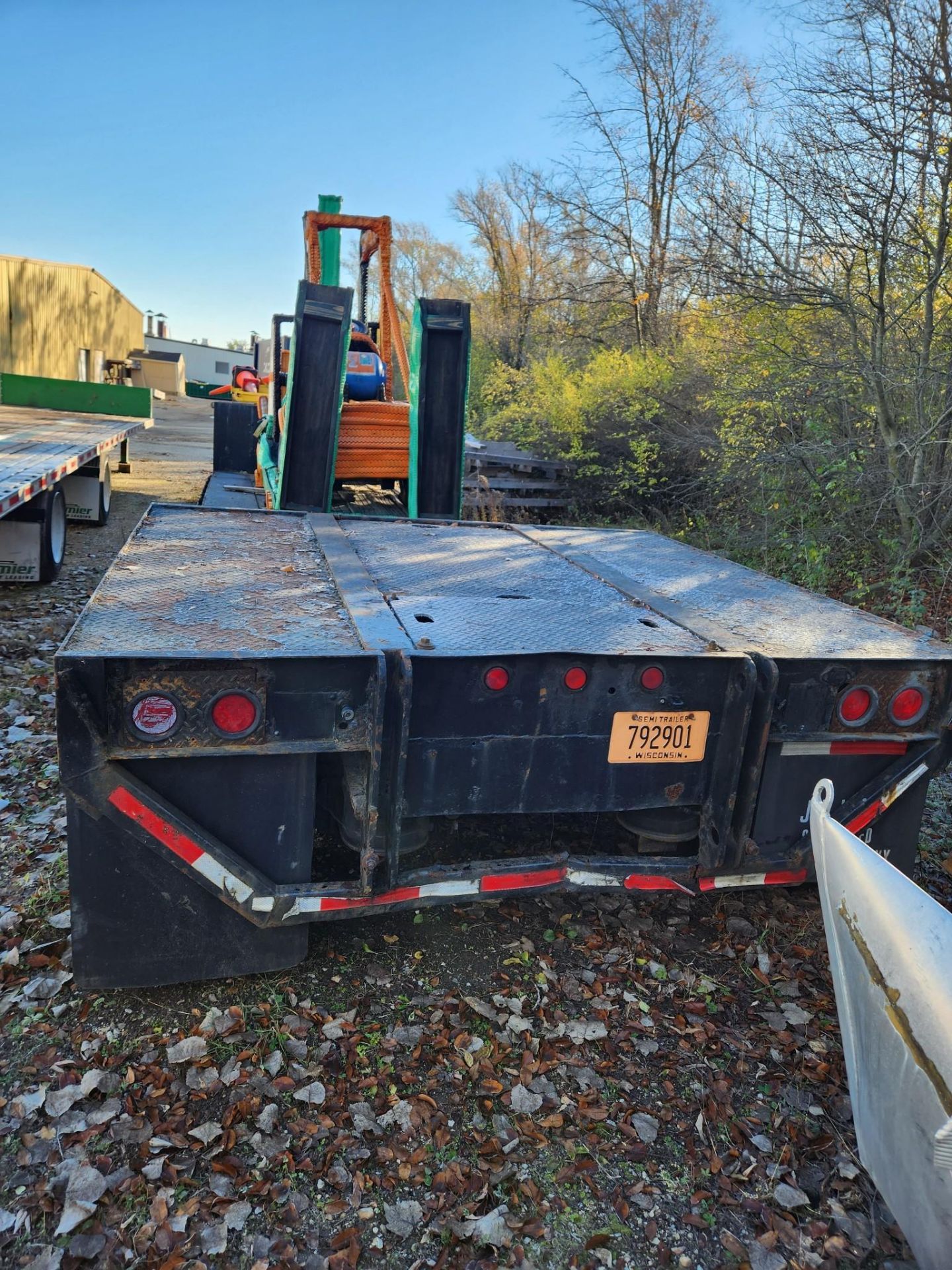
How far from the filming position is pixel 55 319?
29.4m

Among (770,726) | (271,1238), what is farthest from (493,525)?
(271,1238)

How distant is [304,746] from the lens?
243 centimetres

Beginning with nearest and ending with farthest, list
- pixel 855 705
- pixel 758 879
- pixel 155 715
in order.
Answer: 1. pixel 155 715
2. pixel 855 705
3. pixel 758 879

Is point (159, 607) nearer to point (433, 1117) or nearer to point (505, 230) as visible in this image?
point (433, 1117)

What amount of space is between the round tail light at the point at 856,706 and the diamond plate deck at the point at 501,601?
52 centimetres

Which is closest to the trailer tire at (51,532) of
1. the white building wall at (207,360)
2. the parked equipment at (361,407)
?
the parked equipment at (361,407)

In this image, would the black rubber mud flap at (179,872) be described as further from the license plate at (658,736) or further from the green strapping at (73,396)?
the green strapping at (73,396)

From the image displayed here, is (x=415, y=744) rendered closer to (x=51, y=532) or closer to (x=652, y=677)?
(x=652, y=677)

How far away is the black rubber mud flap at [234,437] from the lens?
1215 cm

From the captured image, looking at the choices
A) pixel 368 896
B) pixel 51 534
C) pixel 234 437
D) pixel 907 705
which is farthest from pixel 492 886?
pixel 234 437

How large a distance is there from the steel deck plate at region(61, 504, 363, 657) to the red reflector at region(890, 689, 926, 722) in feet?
6.09

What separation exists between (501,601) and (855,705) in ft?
4.33

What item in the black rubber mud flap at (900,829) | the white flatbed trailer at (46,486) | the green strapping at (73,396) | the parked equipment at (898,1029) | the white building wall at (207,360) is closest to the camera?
the parked equipment at (898,1029)

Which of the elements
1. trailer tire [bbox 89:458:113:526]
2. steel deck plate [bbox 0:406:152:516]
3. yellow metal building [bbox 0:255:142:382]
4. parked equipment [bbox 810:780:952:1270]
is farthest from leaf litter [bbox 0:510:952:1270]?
yellow metal building [bbox 0:255:142:382]
